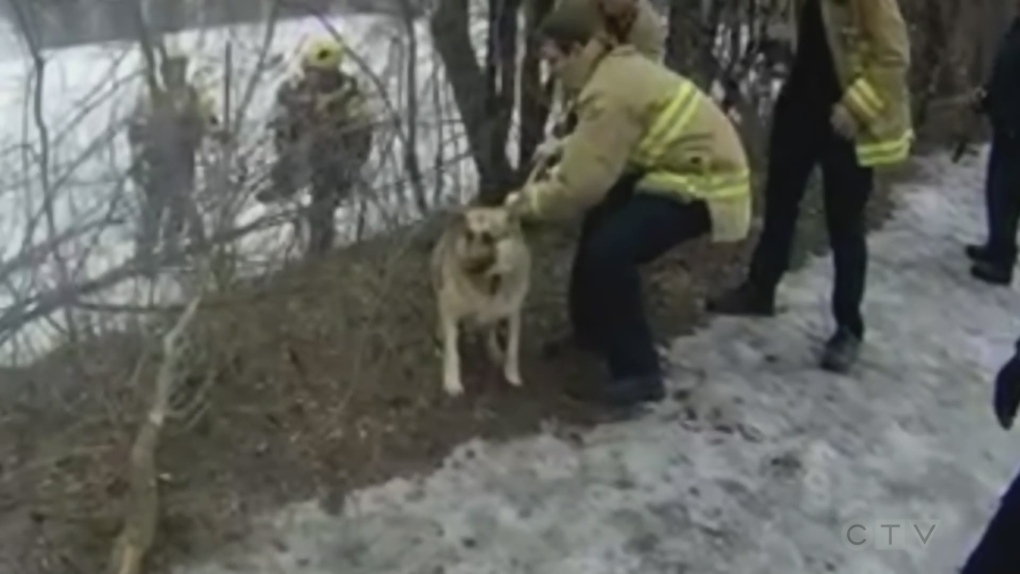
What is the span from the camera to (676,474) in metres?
5.85

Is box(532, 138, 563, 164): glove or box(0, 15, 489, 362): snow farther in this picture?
box(532, 138, 563, 164): glove

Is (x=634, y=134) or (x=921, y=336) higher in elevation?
(x=634, y=134)

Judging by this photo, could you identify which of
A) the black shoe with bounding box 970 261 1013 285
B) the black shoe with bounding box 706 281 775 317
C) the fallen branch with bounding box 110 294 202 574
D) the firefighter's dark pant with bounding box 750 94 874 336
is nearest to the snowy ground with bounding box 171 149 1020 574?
the black shoe with bounding box 706 281 775 317

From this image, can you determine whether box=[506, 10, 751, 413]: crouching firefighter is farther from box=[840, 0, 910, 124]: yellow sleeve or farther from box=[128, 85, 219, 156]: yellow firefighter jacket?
box=[128, 85, 219, 156]: yellow firefighter jacket

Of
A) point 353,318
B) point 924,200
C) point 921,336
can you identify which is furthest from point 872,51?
point 924,200

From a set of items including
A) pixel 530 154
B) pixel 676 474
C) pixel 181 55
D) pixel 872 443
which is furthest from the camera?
pixel 530 154

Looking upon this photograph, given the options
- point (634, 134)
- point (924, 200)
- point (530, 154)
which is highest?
point (634, 134)

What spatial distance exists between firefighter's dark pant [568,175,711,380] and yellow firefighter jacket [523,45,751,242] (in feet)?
0.20

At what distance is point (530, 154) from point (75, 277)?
267cm

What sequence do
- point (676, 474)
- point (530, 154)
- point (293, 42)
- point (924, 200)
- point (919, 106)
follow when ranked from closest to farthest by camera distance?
point (676, 474) < point (293, 42) < point (530, 154) < point (924, 200) < point (919, 106)

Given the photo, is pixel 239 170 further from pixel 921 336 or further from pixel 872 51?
pixel 921 336

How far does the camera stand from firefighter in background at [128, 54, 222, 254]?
20.4 ft

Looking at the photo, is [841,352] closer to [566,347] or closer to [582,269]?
[566,347]

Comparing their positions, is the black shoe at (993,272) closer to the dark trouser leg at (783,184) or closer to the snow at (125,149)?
the dark trouser leg at (783,184)
